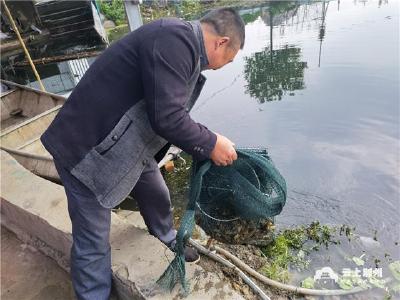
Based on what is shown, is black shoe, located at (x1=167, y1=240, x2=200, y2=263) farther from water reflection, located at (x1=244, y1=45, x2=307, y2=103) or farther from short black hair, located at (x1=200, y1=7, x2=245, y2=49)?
water reflection, located at (x1=244, y1=45, x2=307, y2=103)

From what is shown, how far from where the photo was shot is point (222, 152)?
88.7 inches

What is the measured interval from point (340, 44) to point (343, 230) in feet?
33.2

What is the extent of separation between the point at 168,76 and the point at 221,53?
44 centimetres

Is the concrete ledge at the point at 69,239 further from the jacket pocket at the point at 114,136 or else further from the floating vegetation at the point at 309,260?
the floating vegetation at the point at 309,260

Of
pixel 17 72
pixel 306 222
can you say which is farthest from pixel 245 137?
pixel 17 72

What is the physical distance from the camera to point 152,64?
1.91 meters

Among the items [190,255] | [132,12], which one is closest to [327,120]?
[132,12]

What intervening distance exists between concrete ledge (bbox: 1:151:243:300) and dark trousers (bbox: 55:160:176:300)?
0.58 feet

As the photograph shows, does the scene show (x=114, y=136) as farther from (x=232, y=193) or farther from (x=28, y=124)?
(x=28, y=124)

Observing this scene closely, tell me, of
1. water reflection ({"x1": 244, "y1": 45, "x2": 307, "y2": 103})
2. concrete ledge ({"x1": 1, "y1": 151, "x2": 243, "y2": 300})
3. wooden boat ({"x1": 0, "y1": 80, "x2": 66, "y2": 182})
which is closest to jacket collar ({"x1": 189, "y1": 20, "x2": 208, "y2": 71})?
concrete ledge ({"x1": 1, "y1": 151, "x2": 243, "y2": 300})

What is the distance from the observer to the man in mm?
1957

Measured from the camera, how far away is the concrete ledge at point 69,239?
8.24 ft

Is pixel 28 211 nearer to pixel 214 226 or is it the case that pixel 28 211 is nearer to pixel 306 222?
pixel 214 226

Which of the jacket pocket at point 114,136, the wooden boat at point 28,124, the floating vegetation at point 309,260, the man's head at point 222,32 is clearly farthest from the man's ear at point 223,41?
the wooden boat at point 28,124
